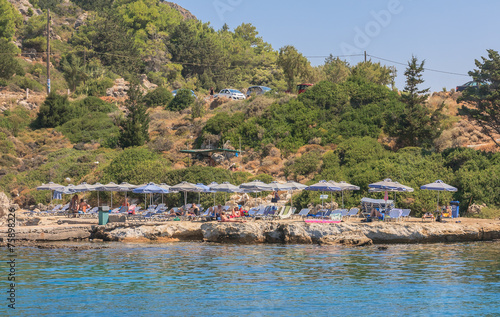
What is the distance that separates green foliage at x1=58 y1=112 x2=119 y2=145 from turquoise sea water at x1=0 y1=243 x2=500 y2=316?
29.4 m

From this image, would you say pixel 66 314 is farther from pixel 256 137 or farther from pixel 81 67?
pixel 81 67

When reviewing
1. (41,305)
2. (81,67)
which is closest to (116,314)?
(41,305)

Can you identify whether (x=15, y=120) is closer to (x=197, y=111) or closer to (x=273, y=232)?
(x=197, y=111)

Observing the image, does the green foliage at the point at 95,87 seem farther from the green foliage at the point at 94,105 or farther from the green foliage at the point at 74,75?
the green foliage at the point at 94,105

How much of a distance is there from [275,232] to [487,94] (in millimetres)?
18322

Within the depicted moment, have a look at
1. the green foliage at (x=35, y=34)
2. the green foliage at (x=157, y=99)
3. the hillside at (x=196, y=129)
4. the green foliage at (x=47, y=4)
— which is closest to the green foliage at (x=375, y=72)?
the hillside at (x=196, y=129)

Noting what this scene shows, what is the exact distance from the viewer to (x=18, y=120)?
55531mm

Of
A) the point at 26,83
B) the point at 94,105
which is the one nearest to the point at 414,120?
the point at 94,105

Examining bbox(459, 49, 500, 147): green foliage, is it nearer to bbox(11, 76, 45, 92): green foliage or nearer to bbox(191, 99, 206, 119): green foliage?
bbox(191, 99, 206, 119): green foliage

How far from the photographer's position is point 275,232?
83.5ft

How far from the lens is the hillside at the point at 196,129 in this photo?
3562 cm

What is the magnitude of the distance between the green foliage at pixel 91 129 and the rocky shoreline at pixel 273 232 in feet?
82.0

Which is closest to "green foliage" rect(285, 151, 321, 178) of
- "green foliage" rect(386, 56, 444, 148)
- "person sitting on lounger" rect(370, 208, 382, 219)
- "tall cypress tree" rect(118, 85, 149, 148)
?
"green foliage" rect(386, 56, 444, 148)

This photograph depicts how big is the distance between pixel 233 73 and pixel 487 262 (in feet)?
231
